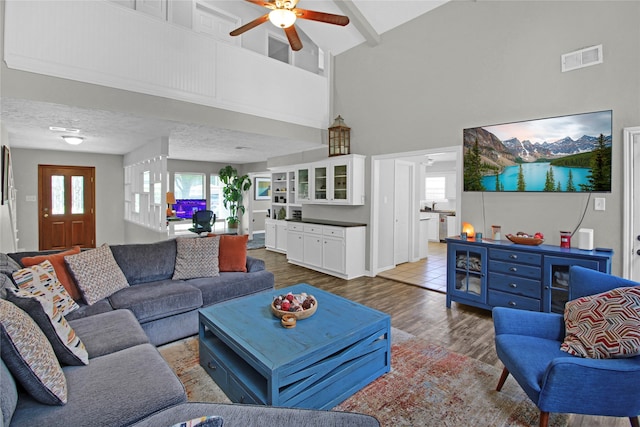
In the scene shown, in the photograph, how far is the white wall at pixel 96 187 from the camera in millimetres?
6395

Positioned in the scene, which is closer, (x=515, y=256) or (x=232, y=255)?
(x=515, y=256)

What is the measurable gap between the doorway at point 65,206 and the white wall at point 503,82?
21.4 feet

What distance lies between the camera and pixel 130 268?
3.10 m

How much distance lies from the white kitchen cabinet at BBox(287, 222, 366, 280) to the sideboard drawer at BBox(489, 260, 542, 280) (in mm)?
2229

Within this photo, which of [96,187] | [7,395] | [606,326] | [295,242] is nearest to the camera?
[7,395]

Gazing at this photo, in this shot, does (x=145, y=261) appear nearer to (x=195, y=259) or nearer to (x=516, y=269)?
(x=195, y=259)

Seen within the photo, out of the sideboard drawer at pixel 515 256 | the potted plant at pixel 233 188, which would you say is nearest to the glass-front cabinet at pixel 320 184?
the sideboard drawer at pixel 515 256

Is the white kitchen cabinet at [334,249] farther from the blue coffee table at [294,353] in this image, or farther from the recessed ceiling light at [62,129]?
the recessed ceiling light at [62,129]

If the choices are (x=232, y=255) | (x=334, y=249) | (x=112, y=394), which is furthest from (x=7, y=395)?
(x=334, y=249)

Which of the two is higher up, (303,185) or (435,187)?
(435,187)

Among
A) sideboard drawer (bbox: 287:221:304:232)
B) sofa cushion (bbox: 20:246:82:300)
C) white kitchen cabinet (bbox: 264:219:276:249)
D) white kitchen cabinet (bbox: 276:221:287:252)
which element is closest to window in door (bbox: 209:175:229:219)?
white kitchen cabinet (bbox: 264:219:276:249)

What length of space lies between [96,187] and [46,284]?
6.08m

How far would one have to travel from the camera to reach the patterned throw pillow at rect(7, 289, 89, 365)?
155cm

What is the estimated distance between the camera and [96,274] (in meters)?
2.69
